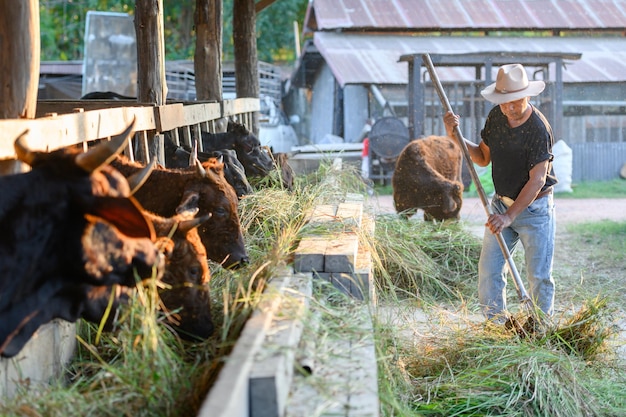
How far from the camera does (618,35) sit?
30766mm

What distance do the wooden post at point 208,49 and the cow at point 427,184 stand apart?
2.89 meters

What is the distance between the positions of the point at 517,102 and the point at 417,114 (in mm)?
12385

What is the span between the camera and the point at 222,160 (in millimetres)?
8508

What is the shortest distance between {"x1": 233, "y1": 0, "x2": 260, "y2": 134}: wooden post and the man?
27.5ft

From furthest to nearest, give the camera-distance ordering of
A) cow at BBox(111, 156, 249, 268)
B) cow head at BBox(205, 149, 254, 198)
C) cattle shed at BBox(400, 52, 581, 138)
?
cattle shed at BBox(400, 52, 581, 138), cow head at BBox(205, 149, 254, 198), cow at BBox(111, 156, 249, 268)

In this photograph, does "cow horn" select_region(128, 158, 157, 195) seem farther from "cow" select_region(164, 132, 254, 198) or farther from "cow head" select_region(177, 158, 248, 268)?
"cow" select_region(164, 132, 254, 198)

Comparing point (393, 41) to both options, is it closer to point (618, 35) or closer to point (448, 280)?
point (618, 35)

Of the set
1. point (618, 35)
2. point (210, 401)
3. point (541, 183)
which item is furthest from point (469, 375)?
point (618, 35)

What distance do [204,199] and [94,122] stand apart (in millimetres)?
1087

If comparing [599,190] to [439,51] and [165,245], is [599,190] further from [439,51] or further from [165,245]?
[165,245]

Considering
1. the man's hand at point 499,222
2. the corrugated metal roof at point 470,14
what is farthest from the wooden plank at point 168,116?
the corrugated metal roof at point 470,14

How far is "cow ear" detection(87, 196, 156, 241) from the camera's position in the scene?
12.6 feet

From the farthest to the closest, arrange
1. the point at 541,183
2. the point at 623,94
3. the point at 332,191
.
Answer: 1. the point at 623,94
2. the point at 332,191
3. the point at 541,183

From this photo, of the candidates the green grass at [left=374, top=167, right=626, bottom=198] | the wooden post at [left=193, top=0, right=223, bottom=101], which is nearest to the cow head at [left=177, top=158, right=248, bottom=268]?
the wooden post at [left=193, top=0, right=223, bottom=101]
